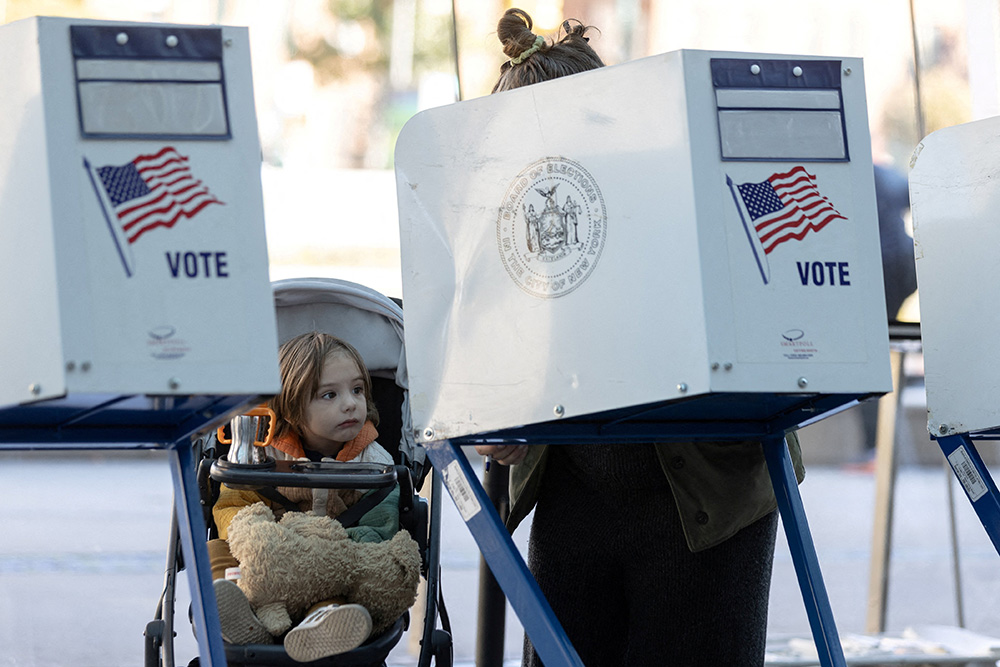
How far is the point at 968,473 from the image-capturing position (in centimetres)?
200

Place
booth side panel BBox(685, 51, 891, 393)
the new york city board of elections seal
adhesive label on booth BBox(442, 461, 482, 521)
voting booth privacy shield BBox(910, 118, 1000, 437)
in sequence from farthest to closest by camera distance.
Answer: voting booth privacy shield BBox(910, 118, 1000, 437) < adhesive label on booth BBox(442, 461, 482, 521) < the new york city board of elections seal < booth side panel BBox(685, 51, 891, 393)

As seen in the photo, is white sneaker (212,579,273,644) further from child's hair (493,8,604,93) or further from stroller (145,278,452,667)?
child's hair (493,8,604,93)

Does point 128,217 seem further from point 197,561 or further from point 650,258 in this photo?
point 650,258

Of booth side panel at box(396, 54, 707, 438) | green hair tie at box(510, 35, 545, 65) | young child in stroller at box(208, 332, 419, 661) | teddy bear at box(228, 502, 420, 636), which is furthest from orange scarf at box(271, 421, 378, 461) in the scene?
green hair tie at box(510, 35, 545, 65)

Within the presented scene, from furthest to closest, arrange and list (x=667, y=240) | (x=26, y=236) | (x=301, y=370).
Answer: (x=301, y=370) < (x=667, y=240) < (x=26, y=236)

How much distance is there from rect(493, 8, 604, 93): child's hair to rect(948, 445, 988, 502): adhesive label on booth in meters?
0.89

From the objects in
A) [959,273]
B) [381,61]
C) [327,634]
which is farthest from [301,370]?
[381,61]

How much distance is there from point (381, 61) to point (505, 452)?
5.68ft

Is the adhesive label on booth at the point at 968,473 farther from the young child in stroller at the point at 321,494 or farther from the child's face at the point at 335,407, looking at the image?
the child's face at the point at 335,407

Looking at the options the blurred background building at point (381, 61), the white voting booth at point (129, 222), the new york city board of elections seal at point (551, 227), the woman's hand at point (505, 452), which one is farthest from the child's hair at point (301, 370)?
the blurred background building at point (381, 61)

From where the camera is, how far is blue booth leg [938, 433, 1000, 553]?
6.46ft

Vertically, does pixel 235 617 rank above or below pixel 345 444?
below

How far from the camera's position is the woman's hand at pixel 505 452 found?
1.94 m

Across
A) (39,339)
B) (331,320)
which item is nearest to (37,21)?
(39,339)
